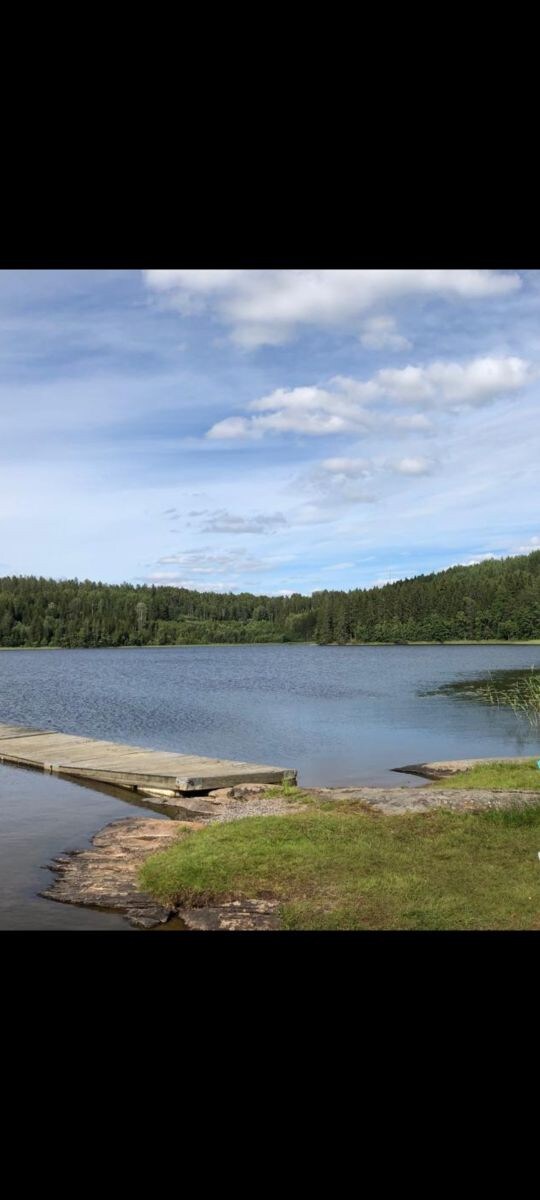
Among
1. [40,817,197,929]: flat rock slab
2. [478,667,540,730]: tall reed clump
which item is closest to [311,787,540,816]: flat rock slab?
[40,817,197,929]: flat rock slab

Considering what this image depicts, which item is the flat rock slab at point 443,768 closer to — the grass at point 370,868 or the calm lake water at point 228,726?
the calm lake water at point 228,726

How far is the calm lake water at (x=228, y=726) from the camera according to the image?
7.76 metres

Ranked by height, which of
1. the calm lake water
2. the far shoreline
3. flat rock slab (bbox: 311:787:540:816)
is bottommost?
the calm lake water

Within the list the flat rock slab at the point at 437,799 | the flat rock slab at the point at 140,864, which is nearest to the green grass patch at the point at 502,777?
the flat rock slab at the point at 437,799

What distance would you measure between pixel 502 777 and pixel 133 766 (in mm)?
4605

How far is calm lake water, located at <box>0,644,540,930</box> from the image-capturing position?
7758 mm

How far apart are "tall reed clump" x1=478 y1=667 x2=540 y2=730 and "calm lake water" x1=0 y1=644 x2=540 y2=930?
16.5 inches

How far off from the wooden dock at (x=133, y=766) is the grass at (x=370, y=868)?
8.72 feet

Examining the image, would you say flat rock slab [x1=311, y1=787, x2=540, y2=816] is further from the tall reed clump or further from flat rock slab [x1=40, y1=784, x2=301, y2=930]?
the tall reed clump
